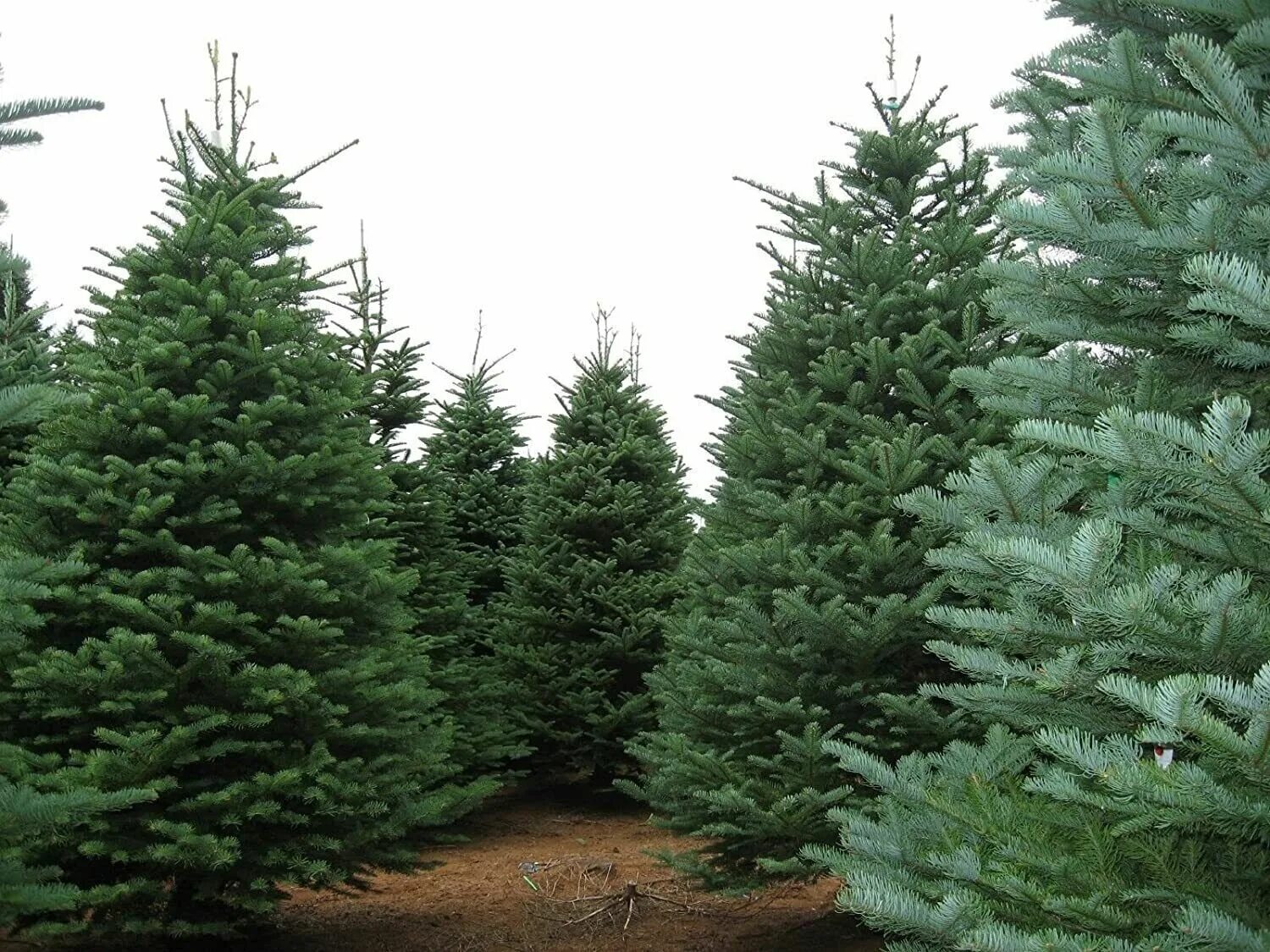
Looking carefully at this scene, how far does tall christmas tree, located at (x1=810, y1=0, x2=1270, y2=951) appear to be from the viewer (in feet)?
6.84

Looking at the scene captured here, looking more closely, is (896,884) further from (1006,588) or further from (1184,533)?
(1184,533)

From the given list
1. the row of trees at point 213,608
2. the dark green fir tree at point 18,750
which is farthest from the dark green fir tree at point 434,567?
the dark green fir tree at point 18,750

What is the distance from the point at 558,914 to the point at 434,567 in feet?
13.8

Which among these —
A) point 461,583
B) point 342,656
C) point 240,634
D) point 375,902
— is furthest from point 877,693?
point 461,583

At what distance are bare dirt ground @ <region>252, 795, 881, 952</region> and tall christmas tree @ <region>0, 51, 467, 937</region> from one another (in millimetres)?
713

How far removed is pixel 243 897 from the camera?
4.88m

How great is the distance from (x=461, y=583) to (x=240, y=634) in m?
5.28

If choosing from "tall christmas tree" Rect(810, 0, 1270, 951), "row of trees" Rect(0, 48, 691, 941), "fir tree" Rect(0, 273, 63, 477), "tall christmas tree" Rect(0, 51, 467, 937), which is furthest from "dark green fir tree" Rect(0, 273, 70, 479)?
"tall christmas tree" Rect(810, 0, 1270, 951)

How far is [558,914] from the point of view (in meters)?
6.38

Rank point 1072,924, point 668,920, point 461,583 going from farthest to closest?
point 461,583, point 668,920, point 1072,924

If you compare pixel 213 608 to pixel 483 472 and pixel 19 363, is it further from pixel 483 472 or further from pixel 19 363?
pixel 483 472

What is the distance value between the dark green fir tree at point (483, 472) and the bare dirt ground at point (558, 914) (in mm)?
4209

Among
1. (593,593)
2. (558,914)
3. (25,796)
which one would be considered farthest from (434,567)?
(25,796)

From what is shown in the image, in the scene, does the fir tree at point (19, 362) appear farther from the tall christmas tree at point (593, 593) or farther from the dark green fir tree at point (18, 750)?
the tall christmas tree at point (593, 593)
